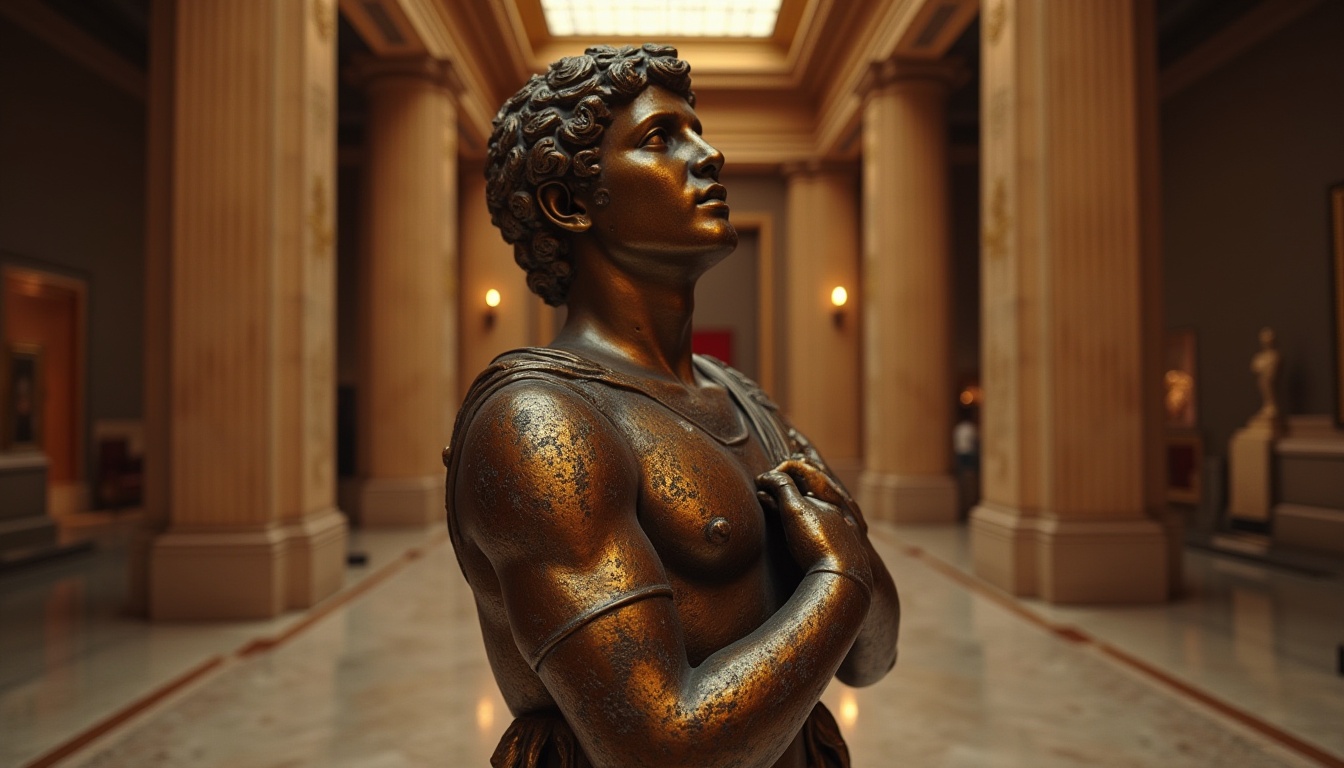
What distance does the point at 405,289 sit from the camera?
12195 millimetres

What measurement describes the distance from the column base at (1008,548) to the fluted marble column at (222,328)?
554 cm

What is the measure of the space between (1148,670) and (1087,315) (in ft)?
9.76

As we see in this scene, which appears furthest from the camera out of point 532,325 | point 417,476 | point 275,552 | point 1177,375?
point 532,325

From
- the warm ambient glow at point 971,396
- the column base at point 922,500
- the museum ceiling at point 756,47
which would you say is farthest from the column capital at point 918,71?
the warm ambient glow at point 971,396

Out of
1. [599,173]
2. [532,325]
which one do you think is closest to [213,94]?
[599,173]

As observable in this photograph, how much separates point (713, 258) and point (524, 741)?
83 centimetres

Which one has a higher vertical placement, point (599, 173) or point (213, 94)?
point (213, 94)

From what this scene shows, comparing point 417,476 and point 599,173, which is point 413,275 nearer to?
point 417,476

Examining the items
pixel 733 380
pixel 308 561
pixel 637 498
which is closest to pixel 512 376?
pixel 637 498

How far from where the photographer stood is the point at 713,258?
1.52 m

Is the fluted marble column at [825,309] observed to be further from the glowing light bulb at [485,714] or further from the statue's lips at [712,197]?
the statue's lips at [712,197]

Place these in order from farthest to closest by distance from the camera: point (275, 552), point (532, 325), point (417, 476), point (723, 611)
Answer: point (532, 325), point (417, 476), point (275, 552), point (723, 611)

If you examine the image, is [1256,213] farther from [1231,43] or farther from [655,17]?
[655,17]

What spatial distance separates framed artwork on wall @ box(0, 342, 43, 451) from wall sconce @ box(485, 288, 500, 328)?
6.39 meters
